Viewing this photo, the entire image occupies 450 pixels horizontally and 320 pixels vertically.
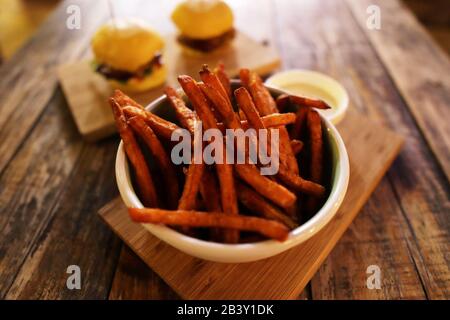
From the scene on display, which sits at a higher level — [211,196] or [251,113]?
[251,113]

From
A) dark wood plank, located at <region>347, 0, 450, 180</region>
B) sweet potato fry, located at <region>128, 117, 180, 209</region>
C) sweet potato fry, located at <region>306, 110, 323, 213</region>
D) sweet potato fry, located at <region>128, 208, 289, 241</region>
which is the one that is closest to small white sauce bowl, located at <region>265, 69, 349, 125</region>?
dark wood plank, located at <region>347, 0, 450, 180</region>

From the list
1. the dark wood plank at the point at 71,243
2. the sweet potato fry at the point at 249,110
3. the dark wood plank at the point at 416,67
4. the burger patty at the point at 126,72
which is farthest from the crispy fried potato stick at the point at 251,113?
the burger patty at the point at 126,72

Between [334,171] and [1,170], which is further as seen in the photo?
[1,170]

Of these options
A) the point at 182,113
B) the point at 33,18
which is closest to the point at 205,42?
the point at 182,113

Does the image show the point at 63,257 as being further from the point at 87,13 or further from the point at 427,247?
the point at 87,13

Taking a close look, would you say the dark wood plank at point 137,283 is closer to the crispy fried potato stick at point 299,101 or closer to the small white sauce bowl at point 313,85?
the crispy fried potato stick at point 299,101

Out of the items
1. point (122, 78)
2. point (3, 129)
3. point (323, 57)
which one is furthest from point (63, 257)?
point (323, 57)

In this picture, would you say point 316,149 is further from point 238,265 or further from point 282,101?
point 238,265
